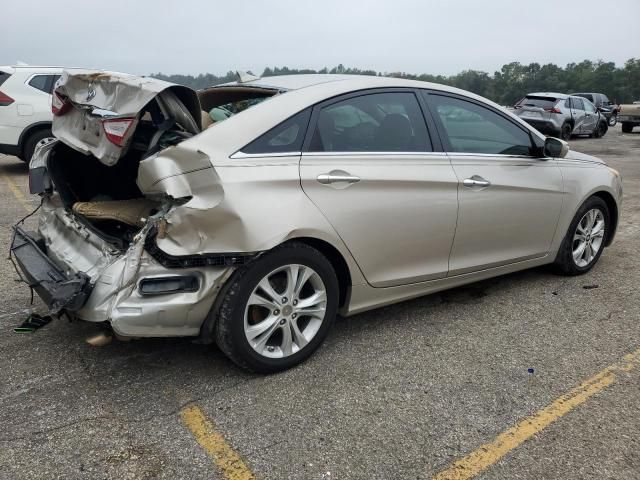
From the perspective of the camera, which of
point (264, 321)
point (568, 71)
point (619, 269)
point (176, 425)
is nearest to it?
point (176, 425)

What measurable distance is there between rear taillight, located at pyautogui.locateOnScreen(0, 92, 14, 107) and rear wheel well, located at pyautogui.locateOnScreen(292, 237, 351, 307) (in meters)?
7.46

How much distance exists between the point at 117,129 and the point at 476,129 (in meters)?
2.35

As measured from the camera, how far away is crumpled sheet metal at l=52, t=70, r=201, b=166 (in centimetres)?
279

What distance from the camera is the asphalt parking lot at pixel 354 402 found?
2314mm

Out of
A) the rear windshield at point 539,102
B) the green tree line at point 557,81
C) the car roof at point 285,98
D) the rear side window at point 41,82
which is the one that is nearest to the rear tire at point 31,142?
the rear side window at point 41,82

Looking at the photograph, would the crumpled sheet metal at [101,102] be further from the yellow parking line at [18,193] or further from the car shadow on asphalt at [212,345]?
the yellow parking line at [18,193]

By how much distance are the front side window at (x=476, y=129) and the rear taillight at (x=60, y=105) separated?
7.39ft

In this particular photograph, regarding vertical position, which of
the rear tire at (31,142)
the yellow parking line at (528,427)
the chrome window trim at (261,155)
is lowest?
the rear tire at (31,142)

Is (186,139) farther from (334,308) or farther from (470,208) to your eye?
(470,208)

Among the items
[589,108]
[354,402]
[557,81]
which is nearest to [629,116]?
[589,108]

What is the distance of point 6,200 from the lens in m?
7.04

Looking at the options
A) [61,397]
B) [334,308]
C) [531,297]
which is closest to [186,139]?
[334,308]

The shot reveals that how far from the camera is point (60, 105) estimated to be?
338 centimetres

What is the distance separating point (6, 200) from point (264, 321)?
5673 millimetres
